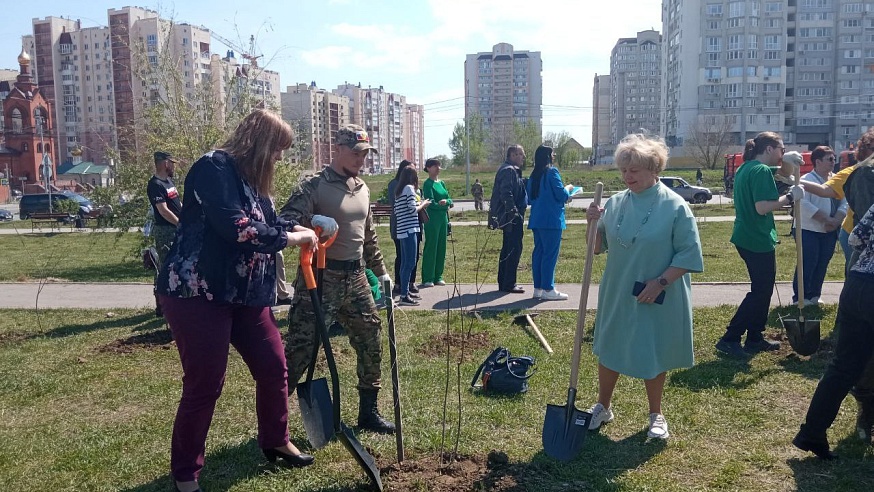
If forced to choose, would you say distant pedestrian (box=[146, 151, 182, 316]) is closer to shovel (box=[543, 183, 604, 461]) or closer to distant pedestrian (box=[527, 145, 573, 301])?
distant pedestrian (box=[527, 145, 573, 301])

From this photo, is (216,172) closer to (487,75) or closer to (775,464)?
(775,464)

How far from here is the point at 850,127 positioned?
8638cm

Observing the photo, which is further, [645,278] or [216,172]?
[645,278]

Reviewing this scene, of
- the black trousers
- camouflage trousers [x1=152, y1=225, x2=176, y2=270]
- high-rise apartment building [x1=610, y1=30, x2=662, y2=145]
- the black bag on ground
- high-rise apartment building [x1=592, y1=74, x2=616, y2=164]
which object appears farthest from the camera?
high-rise apartment building [x1=592, y1=74, x2=616, y2=164]

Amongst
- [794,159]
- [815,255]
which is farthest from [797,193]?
[815,255]

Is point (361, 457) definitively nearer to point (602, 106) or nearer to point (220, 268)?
point (220, 268)

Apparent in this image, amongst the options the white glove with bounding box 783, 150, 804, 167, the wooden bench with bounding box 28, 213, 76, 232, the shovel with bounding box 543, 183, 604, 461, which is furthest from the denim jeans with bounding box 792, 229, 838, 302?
the wooden bench with bounding box 28, 213, 76, 232

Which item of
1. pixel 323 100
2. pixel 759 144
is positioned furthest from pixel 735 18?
pixel 759 144

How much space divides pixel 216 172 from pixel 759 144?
4.75 metres

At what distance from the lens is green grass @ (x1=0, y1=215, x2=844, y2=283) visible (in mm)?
11211

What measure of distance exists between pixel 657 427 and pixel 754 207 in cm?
259

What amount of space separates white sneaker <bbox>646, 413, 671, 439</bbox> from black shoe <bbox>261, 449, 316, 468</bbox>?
2.08m

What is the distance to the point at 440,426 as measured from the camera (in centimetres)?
452

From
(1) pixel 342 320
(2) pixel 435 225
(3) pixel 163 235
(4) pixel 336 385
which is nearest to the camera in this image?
(4) pixel 336 385
